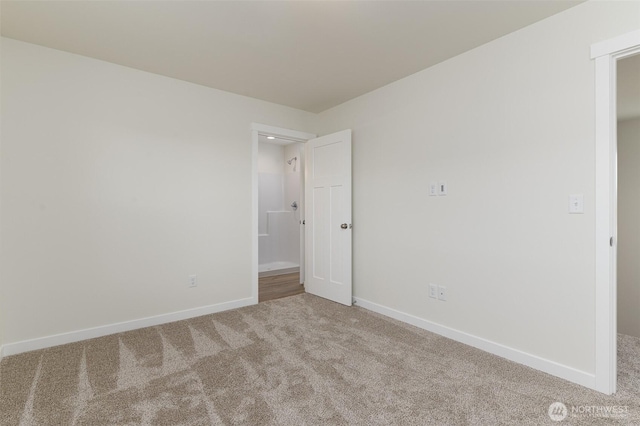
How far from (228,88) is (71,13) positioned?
56.8 inches

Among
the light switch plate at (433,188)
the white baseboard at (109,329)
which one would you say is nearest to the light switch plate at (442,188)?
the light switch plate at (433,188)

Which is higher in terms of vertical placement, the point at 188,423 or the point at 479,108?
the point at 479,108

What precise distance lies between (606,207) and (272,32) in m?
2.48

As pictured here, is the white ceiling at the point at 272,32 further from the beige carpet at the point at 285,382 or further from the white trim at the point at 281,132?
the beige carpet at the point at 285,382

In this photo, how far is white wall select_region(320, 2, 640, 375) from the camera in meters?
1.96

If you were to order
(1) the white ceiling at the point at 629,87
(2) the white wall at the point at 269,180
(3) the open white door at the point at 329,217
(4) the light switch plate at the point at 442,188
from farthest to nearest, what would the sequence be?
(2) the white wall at the point at 269,180, (3) the open white door at the point at 329,217, (4) the light switch plate at the point at 442,188, (1) the white ceiling at the point at 629,87

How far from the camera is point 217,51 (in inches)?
Result: 100.0

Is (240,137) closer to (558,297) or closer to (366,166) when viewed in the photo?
(366,166)

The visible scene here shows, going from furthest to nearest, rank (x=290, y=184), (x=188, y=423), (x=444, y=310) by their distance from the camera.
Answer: (x=290, y=184), (x=444, y=310), (x=188, y=423)

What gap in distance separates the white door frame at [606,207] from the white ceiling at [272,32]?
0.48 meters

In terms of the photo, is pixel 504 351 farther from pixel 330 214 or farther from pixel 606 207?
pixel 330 214

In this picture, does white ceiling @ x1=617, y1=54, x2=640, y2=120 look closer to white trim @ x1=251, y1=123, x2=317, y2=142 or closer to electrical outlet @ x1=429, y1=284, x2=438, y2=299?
electrical outlet @ x1=429, y1=284, x2=438, y2=299

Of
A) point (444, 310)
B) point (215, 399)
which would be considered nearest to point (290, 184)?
point (444, 310)

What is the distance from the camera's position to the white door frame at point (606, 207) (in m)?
1.83
